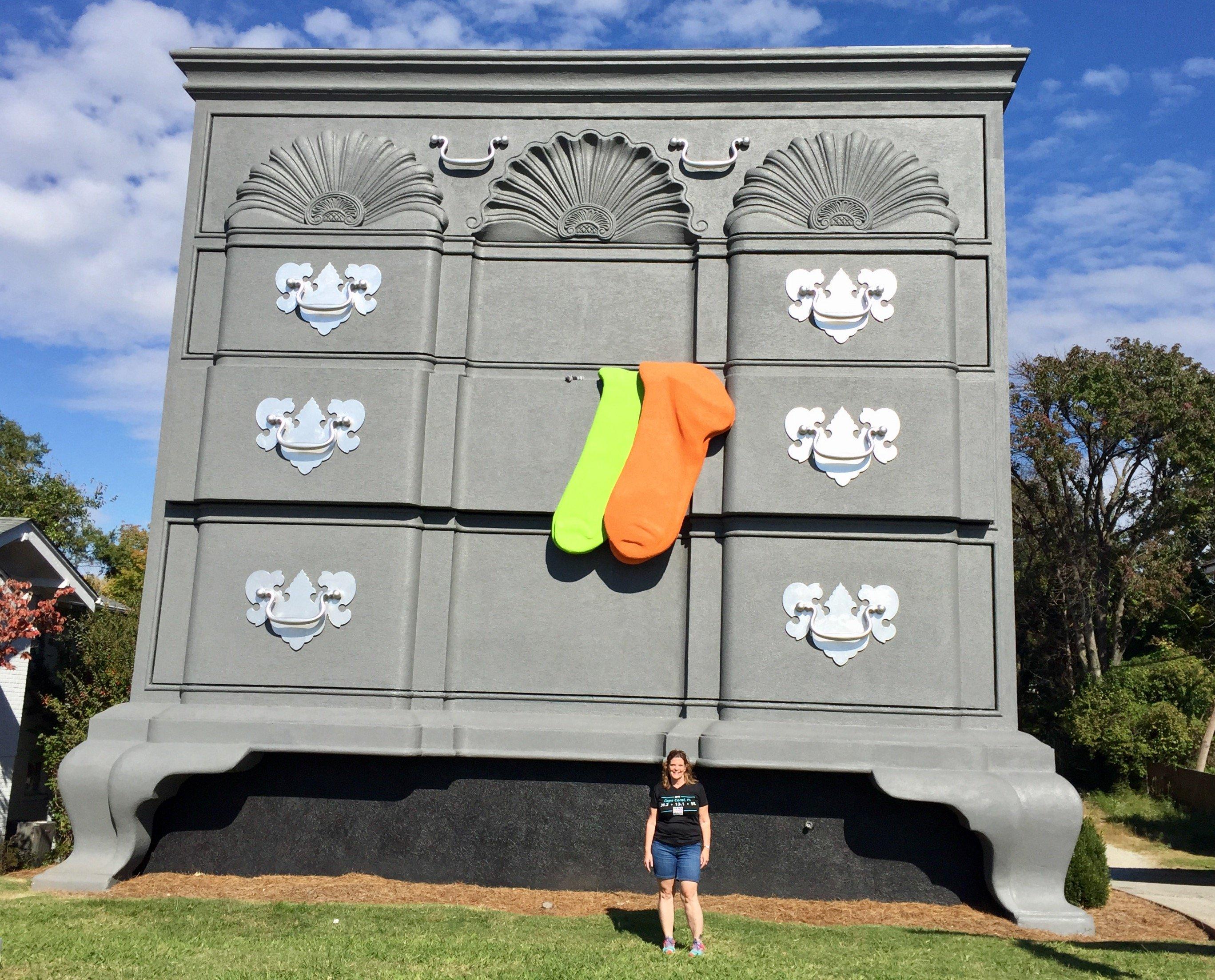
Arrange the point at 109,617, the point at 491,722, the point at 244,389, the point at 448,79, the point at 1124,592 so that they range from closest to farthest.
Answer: the point at 491,722 < the point at 244,389 < the point at 448,79 < the point at 109,617 < the point at 1124,592

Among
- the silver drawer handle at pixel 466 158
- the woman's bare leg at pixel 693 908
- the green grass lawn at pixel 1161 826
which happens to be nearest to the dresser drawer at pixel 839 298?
the silver drawer handle at pixel 466 158

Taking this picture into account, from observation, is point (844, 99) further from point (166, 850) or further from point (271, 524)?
point (166, 850)

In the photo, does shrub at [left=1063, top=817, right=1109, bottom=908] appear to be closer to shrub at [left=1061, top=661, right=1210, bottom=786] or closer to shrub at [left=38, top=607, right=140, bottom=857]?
shrub at [left=38, top=607, right=140, bottom=857]

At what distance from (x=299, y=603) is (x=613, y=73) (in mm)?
5712

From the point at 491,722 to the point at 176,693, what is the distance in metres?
2.83

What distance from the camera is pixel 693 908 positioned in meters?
7.01

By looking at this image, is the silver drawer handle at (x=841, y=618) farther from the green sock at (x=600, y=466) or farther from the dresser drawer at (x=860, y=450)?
the green sock at (x=600, y=466)

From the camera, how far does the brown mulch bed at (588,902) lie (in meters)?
8.24

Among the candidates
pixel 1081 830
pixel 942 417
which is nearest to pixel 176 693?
pixel 942 417

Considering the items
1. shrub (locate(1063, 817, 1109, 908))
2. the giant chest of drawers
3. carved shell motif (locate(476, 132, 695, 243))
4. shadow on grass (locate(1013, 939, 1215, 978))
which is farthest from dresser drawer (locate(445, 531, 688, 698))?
shrub (locate(1063, 817, 1109, 908))

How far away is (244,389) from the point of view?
382 inches

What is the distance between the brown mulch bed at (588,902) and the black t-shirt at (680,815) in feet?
4.78

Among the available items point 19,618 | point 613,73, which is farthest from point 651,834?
point 19,618

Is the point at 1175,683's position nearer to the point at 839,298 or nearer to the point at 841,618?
the point at 841,618
